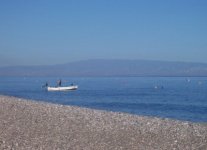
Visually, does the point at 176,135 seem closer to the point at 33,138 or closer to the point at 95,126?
the point at 95,126

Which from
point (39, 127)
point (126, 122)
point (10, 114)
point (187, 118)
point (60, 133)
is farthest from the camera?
point (187, 118)

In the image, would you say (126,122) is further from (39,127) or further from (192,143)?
(192,143)

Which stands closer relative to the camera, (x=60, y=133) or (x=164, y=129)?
(x=60, y=133)

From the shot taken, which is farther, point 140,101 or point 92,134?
point 140,101

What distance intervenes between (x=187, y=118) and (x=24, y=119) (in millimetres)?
20815

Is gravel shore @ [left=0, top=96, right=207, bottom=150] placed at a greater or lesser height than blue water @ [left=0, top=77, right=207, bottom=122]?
greater

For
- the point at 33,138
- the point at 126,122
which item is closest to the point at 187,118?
the point at 126,122

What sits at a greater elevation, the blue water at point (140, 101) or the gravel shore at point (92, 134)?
the gravel shore at point (92, 134)

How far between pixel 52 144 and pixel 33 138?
3.95 ft

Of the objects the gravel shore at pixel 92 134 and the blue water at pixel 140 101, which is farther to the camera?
the blue water at pixel 140 101

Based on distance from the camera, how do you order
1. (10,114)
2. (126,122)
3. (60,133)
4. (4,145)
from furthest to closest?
1. (10,114)
2. (126,122)
3. (60,133)
4. (4,145)

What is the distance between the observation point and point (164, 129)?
1867cm

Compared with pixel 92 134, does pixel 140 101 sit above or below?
below

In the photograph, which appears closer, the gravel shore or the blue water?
the gravel shore
